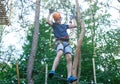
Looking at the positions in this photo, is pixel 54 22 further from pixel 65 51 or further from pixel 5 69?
pixel 5 69

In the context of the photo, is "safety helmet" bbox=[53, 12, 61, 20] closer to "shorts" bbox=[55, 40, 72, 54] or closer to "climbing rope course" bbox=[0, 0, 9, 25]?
"shorts" bbox=[55, 40, 72, 54]

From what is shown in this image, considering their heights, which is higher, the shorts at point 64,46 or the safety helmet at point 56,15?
the safety helmet at point 56,15

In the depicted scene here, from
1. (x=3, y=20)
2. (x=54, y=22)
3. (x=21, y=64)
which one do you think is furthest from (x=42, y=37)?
(x=54, y=22)

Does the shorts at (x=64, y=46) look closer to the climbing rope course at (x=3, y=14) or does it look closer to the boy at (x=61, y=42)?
the boy at (x=61, y=42)

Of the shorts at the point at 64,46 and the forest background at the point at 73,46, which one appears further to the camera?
the forest background at the point at 73,46

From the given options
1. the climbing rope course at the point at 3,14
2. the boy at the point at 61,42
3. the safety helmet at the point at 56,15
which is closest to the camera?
the boy at the point at 61,42

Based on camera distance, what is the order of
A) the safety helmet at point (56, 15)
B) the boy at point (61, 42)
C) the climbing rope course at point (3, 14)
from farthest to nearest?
the climbing rope course at point (3, 14) → the safety helmet at point (56, 15) → the boy at point (61, 42)

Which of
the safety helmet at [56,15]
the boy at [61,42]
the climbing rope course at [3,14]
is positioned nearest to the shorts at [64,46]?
the boy at [61,42]

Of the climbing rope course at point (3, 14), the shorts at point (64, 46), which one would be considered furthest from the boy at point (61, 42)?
the climbing rope course at point (3, 14)

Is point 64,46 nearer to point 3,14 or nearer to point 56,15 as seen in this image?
point 56,15

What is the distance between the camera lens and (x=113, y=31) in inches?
754

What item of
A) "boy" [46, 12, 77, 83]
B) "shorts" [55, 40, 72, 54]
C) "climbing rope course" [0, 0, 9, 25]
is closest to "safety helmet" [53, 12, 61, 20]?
"boy" [46, 12, 77, 83]

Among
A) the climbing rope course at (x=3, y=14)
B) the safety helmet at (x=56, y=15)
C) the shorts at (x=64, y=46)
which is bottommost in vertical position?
the shorts at (x=64, y=46)

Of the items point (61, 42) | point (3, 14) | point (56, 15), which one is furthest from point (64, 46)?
point (3, 14)
